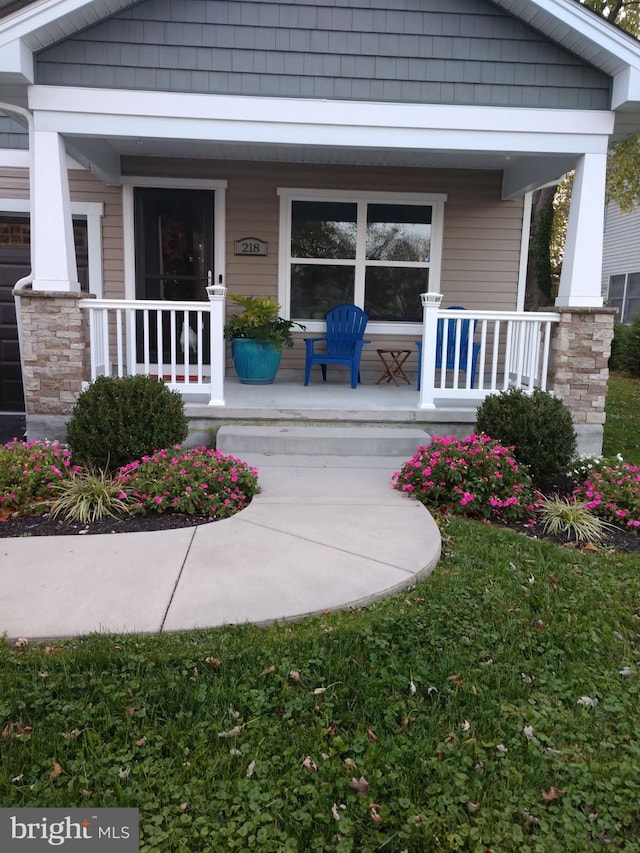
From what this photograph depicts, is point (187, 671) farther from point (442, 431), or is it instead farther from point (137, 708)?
point (442, 431)

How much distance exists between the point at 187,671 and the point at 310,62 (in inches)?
193

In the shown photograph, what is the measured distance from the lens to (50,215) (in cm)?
557

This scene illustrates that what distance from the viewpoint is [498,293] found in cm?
796

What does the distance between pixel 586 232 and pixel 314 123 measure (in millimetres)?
2445

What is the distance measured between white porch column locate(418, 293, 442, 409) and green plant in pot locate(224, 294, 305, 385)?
164cm

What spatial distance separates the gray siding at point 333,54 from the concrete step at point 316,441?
2718 millimetres

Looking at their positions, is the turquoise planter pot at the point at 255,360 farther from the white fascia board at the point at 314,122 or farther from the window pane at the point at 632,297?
the window pane at the point at 632,297

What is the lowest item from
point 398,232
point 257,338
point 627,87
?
point 257,338

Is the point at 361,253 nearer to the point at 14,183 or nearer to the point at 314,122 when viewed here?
the point at 314,122

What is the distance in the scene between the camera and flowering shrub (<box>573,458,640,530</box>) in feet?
14.4

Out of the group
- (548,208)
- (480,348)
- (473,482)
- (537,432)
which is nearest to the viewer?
(473,482)

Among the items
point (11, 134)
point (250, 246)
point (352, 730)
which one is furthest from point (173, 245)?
point (352, 730)

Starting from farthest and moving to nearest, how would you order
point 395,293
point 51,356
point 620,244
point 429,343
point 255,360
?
1. point 620,244
2. point 395,293
3. point 255,360
4. point 429,343
5. point 51,356

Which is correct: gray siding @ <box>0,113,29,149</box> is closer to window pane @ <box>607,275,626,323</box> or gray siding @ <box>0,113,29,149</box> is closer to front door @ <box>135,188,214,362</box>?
front door @ <box>135,188,214,362</box>
